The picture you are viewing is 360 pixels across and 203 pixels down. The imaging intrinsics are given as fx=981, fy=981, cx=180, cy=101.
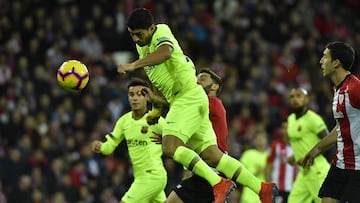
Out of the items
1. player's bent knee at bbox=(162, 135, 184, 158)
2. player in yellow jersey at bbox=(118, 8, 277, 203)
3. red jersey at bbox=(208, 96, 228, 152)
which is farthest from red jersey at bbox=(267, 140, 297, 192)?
player's bent knee at bbox=(162, 135, 184, 158)

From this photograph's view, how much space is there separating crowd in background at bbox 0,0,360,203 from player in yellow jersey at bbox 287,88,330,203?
121 inches

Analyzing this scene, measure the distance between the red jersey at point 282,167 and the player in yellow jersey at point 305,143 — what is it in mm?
1266

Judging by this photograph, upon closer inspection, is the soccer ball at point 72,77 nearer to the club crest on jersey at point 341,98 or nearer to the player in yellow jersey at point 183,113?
the player in yellow jersey at point 183,113

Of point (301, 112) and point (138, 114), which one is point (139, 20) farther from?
point (301, 112)

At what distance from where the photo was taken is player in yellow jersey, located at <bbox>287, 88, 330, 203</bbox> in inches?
522

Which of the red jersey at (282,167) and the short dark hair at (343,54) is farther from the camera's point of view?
the red jersey at (282,167)

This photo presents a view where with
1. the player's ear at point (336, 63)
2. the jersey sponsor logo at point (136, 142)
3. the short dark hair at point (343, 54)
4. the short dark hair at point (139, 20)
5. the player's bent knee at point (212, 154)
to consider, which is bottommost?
the jersey sponsor logo at point (136, 142)

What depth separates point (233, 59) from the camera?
2231cm

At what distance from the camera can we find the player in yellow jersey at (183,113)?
10.3 m

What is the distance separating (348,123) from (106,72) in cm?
1096

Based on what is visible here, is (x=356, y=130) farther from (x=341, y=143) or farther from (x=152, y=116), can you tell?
(x=152, y=116)

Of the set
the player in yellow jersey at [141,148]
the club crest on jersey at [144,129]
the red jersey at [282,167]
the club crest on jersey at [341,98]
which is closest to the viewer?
the club crest on jersey at [341,98]

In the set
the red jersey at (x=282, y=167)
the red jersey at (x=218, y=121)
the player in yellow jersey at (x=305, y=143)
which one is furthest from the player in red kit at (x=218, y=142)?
the red jersey at (x=282, y=167)

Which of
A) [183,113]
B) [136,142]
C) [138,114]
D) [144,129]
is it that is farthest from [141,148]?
[183,113]
